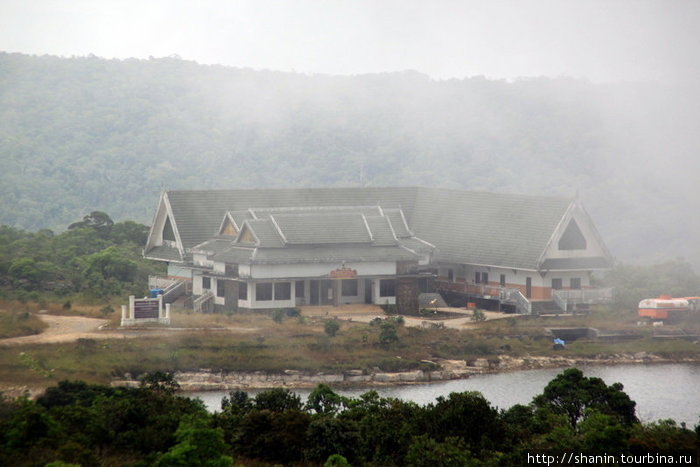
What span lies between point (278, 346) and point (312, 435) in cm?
1585

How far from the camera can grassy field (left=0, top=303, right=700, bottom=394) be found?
3662 centimetres

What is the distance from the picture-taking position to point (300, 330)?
140ft

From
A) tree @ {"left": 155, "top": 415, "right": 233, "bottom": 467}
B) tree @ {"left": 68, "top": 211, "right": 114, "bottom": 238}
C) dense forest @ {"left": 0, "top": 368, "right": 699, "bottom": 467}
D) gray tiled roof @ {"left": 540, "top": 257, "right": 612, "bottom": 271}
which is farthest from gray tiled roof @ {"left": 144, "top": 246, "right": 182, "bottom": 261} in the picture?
tree @ {"left": 155, "top": 415, "right": 233, "bottom": 467}

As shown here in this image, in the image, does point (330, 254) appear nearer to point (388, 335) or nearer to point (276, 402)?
point (388, 335)

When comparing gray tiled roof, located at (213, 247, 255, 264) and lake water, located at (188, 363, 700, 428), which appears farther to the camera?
gray tiled roof, located at (213, 247, 255, 264)

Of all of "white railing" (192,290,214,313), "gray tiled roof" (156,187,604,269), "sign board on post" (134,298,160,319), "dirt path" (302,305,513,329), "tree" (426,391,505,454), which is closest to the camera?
"tree" (426,391,505,454)

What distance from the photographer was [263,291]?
47.2 meters

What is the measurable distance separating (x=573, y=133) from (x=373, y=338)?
84.0 metres

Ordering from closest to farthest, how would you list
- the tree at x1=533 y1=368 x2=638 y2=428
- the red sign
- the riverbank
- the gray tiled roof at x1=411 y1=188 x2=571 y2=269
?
the tree at x1=533 y1=368 x2=638 y2=428, the riverbank, the red sign, the gray tiled roof at x1=411 y1=188 x2=571 y2=269

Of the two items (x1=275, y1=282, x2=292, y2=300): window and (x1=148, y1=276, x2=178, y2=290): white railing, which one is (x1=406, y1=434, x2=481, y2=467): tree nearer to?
(x1=275, y1=282, x2=292, y2=300): window

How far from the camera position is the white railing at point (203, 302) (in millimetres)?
48250

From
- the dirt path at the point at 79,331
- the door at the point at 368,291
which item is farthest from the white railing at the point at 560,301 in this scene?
the dirt path at the point at 79,331

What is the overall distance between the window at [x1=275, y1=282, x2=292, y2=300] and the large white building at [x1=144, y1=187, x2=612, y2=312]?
43 mm

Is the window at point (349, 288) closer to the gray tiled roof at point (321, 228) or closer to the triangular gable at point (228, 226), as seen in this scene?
the gray tiled roof at point (321, 228)
